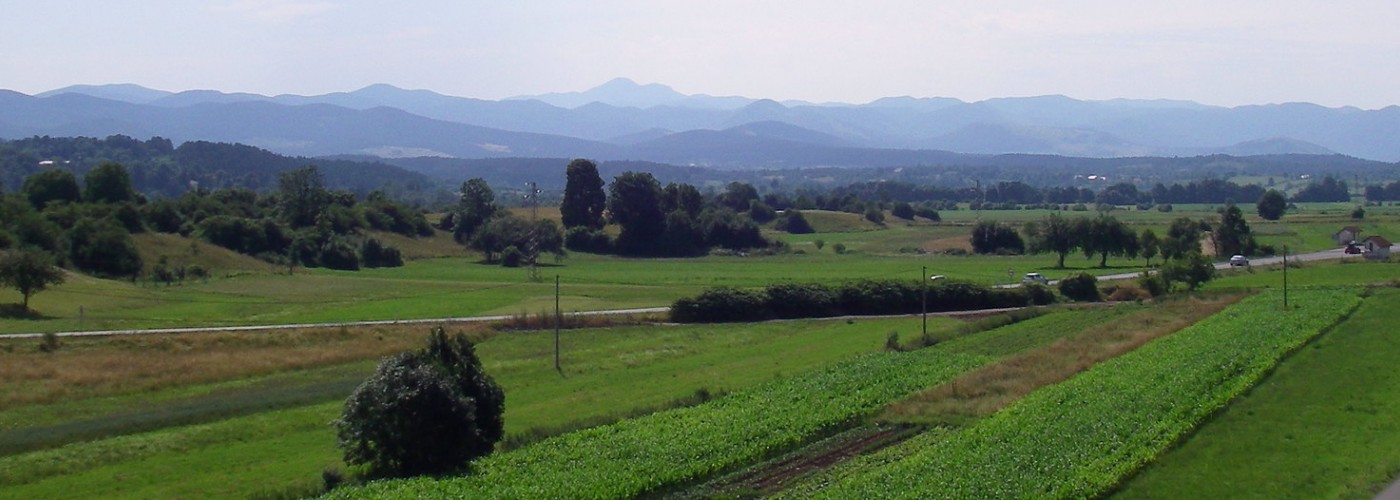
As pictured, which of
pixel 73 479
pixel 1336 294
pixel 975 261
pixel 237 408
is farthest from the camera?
pixel 975 261

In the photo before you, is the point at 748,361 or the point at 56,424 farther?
the point at 748,361

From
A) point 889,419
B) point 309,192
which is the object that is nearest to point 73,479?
point 889,419

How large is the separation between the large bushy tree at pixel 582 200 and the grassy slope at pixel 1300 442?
83238 millimetres

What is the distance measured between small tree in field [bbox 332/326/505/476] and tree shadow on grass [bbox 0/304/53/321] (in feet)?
101

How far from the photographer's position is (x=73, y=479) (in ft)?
97.7

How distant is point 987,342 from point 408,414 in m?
26.6

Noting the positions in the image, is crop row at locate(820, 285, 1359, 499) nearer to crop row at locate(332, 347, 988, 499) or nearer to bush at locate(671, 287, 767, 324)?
crop row at locate(332, 347, 988, 499)

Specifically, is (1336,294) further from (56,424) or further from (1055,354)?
(56,424)

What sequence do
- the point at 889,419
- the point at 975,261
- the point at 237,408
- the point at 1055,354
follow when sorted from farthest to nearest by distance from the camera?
the point at 975,261 → the point at 1055,354 → the point at 237,408 → the point at 889,419

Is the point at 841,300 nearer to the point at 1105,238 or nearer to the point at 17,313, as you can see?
the point at 1105,238

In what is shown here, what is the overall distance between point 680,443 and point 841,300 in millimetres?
33952

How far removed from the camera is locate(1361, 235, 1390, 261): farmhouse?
83.2m

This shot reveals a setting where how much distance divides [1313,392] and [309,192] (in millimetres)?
91513

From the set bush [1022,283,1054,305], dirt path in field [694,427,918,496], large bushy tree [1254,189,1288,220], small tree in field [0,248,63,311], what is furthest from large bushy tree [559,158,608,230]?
dirt path in field [694,427,918,496]
